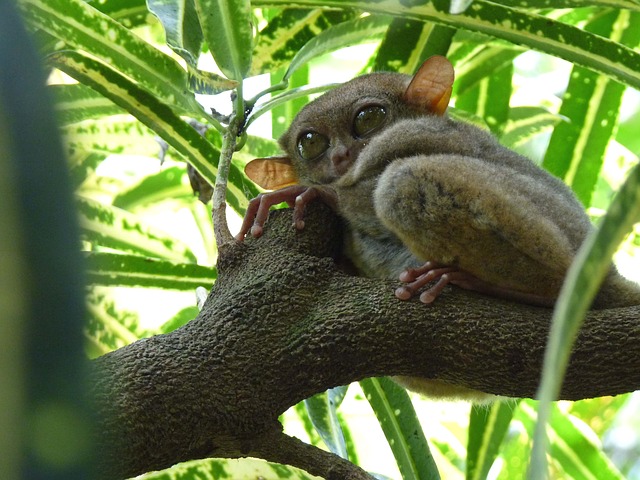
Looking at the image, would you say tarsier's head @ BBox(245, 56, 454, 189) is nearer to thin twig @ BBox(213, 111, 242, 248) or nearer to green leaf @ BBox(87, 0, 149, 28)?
thin twig @ BBox(213, 111, 242, 248)

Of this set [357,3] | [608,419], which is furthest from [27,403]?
[608,419]

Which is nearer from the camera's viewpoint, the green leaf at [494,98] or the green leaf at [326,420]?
the green leaf at [326,420]

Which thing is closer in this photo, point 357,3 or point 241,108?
point 241,108

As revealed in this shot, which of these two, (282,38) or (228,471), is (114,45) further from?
(228,471)

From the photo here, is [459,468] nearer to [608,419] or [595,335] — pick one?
[608,419]

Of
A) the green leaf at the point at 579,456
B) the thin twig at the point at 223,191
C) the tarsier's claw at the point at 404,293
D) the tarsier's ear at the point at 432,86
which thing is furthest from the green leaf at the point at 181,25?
the green leaf at the point at 579,456

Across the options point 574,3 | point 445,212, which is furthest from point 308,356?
point 574,3

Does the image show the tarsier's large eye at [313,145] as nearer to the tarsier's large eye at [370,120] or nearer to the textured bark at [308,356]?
the tarsier's large eye at [370,120]
